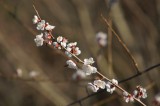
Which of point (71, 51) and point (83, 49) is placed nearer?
point (71, 51)

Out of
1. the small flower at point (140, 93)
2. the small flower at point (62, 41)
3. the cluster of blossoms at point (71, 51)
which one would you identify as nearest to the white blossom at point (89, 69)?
the cluster of blossoms at point (71, 51)

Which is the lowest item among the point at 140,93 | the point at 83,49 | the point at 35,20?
the point at 140,93

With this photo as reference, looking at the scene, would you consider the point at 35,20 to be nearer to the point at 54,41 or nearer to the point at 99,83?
the point at 54,41

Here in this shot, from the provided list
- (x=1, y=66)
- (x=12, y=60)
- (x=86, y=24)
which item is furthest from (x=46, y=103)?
(x=86, y=24)

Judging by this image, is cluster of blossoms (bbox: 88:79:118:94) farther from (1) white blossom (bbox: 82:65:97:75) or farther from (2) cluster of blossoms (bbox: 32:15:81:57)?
(2) cluster of blossoms (bbox: 32:15:81:57)

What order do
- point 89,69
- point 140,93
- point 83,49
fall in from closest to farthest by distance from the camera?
point 89,69
point 140,93
point 83,49

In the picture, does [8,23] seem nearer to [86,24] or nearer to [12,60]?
[12,60]

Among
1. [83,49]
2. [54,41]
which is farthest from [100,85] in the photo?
[83,49]

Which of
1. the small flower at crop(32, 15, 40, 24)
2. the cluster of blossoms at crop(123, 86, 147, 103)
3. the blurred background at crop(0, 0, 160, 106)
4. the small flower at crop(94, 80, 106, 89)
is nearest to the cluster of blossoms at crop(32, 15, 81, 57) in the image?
the small flower at crop(32, 15, 40, 24)

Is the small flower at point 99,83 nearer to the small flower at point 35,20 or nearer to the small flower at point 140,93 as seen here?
the small flower at point 140,93

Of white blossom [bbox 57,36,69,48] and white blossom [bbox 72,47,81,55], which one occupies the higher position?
white blossom [bbox 57,36,69,48]
